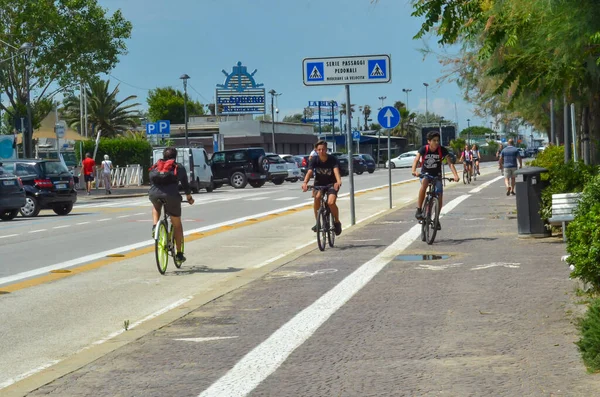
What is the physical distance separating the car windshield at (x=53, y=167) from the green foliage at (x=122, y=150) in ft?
85.8

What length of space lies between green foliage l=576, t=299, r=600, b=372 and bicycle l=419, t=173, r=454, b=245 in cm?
922

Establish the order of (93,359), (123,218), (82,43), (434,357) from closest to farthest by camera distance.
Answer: (434,357), (93,359), (123,218), (82,43)

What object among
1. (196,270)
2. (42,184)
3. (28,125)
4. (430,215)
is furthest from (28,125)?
(196,270)

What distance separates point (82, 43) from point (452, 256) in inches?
1619

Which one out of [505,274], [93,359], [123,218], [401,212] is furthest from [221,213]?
[93,359]

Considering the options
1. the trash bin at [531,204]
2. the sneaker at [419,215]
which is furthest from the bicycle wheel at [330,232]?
the trash bin at [531,204]

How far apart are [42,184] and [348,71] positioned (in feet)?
41.9

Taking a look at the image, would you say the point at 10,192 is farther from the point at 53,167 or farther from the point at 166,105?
the point at 166,105

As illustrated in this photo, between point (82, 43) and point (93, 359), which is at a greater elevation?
point (82, 43)

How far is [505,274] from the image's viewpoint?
37.8ft

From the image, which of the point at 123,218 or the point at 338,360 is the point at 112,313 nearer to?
the point at 338,360

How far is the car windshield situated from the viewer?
30.3m

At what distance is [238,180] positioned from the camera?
49.9 metres

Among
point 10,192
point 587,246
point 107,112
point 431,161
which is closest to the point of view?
point 587,246
